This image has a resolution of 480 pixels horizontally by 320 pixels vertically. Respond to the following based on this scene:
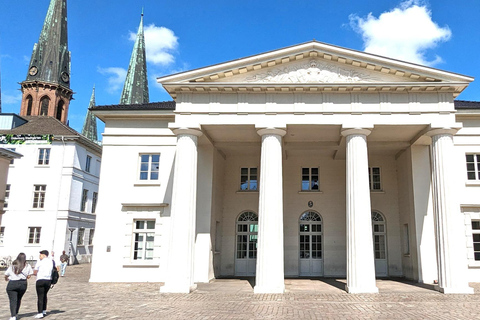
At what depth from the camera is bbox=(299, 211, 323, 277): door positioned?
23.2 metres

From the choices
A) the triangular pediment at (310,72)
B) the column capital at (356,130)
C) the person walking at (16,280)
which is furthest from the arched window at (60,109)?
the person walking at (16,280)

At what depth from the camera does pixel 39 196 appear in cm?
3597

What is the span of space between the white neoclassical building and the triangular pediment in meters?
0.05

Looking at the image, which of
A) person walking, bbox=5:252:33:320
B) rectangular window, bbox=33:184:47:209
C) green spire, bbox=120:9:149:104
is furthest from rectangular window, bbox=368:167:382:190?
green spire, bbox=120:9:149:104

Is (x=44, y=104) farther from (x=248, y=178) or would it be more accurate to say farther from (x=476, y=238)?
(x=476, y=238)

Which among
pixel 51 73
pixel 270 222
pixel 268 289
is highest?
pixel 51 73

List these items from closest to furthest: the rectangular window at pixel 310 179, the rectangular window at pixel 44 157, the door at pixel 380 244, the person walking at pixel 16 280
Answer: the person walking at pixel 16 280, the door at pixel 380 244, the rectangular window at pixel 310 179, the rectangular window at pixel 44 157

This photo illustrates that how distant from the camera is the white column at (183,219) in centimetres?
1653

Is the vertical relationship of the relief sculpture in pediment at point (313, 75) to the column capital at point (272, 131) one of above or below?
above

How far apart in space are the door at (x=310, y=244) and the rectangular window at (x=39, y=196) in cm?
2321

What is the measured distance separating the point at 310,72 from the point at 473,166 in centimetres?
957

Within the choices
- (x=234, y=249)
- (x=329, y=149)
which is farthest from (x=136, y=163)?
(x=329, y=149)

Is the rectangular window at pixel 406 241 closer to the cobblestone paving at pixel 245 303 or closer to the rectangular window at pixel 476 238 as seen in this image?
the rectangular window at pixel 476 238

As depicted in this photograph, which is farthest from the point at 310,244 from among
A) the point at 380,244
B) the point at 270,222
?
the point at 270,222
